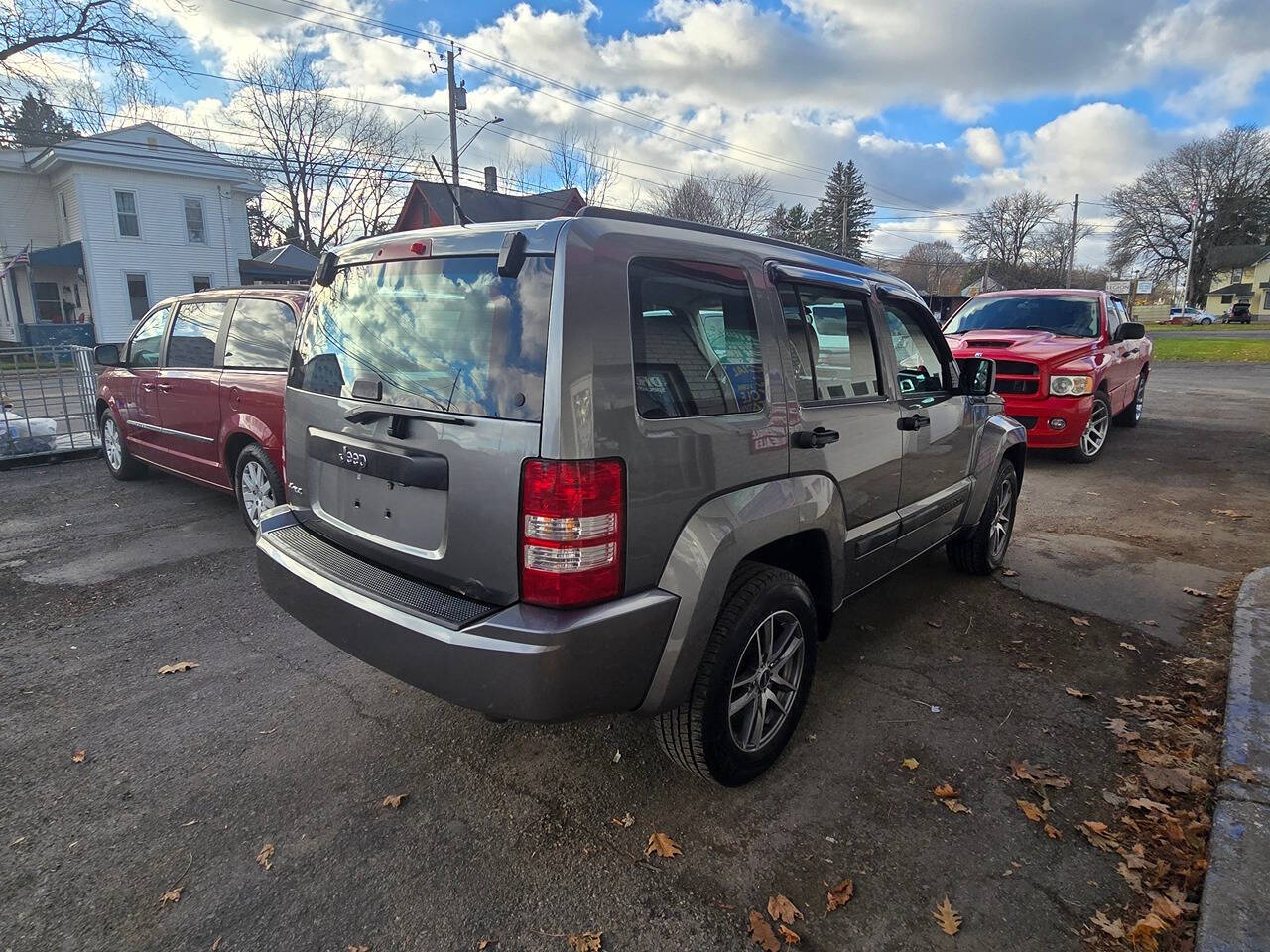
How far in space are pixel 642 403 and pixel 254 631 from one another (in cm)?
312

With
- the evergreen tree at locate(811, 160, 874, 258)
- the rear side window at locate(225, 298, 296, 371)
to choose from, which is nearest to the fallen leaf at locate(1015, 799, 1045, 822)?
the rear side window at locate(225, 298, 296, 371)

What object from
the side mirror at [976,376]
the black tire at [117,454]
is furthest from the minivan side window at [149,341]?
the side mirror at [976,376]

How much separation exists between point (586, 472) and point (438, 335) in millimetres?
824

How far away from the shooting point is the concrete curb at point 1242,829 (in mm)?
2061

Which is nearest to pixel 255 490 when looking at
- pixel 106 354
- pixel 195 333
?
pixel 195 333

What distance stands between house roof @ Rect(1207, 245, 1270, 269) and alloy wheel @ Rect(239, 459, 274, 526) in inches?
3357

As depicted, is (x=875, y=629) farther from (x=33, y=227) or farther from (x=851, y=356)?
(x=33, y=227)

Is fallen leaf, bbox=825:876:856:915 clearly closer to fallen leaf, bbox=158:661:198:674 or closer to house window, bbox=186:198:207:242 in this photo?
fallen leaf, bbox=158:661:198:674

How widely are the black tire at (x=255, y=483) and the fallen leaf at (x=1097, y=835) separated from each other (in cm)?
487

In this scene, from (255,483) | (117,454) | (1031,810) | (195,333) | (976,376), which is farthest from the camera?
(117,454)

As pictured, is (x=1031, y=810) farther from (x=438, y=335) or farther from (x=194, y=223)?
(x=194, y=223)

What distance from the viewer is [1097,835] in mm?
2551

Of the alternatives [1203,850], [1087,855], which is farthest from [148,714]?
[1203,850]

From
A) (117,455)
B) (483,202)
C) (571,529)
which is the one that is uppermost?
(483,202)
